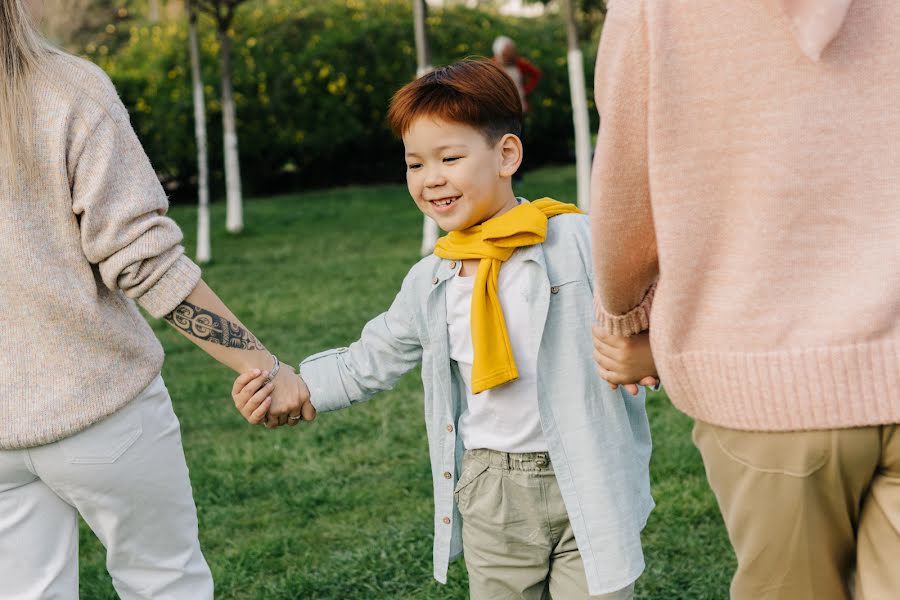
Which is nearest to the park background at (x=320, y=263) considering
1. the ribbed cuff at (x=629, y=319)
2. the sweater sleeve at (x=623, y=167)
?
the ribbed cuff at (x=629, y=319)

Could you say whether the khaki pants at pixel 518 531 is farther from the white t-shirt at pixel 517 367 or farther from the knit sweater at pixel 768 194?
the knit sweater at pixel 768 194

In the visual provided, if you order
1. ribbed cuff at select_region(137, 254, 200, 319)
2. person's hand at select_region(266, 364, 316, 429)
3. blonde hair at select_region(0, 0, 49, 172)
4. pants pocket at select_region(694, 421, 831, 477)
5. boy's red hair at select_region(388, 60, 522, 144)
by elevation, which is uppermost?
blonde hair at select_region(0, 0, 49, 172)

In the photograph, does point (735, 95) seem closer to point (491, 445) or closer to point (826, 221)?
point (826, 221)

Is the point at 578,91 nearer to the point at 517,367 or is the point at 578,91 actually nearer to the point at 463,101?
the point at 463,101

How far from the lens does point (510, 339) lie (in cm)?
262

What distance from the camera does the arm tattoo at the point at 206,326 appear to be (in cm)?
264

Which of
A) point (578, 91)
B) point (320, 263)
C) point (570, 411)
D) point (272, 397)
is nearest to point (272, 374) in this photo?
point (272, 397)

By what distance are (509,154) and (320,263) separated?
311 inches

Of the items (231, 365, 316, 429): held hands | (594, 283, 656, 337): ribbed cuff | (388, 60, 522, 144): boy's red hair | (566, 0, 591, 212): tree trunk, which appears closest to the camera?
(594, 283, 656, 337): ribbed cuff

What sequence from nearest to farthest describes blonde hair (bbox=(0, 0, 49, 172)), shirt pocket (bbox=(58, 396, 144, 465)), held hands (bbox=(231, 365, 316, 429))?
blonde hair (bbox=(0, 0, 49, 172)) < shirt pocket (bbox=(58, 396, 144, 465)) < held hands (bbox=(231, 365, 316, 429))

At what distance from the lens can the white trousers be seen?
96.1 inches

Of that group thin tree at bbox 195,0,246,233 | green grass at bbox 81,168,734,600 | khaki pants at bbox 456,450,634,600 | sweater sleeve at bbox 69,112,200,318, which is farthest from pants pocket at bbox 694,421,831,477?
thin tree at bbox 195,0,246,233

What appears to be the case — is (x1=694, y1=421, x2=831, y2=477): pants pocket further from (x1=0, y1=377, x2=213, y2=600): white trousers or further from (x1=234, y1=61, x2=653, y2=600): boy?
(x1=0, y1=377, x2=213, y2=600): white trousers

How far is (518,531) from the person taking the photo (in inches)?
104
